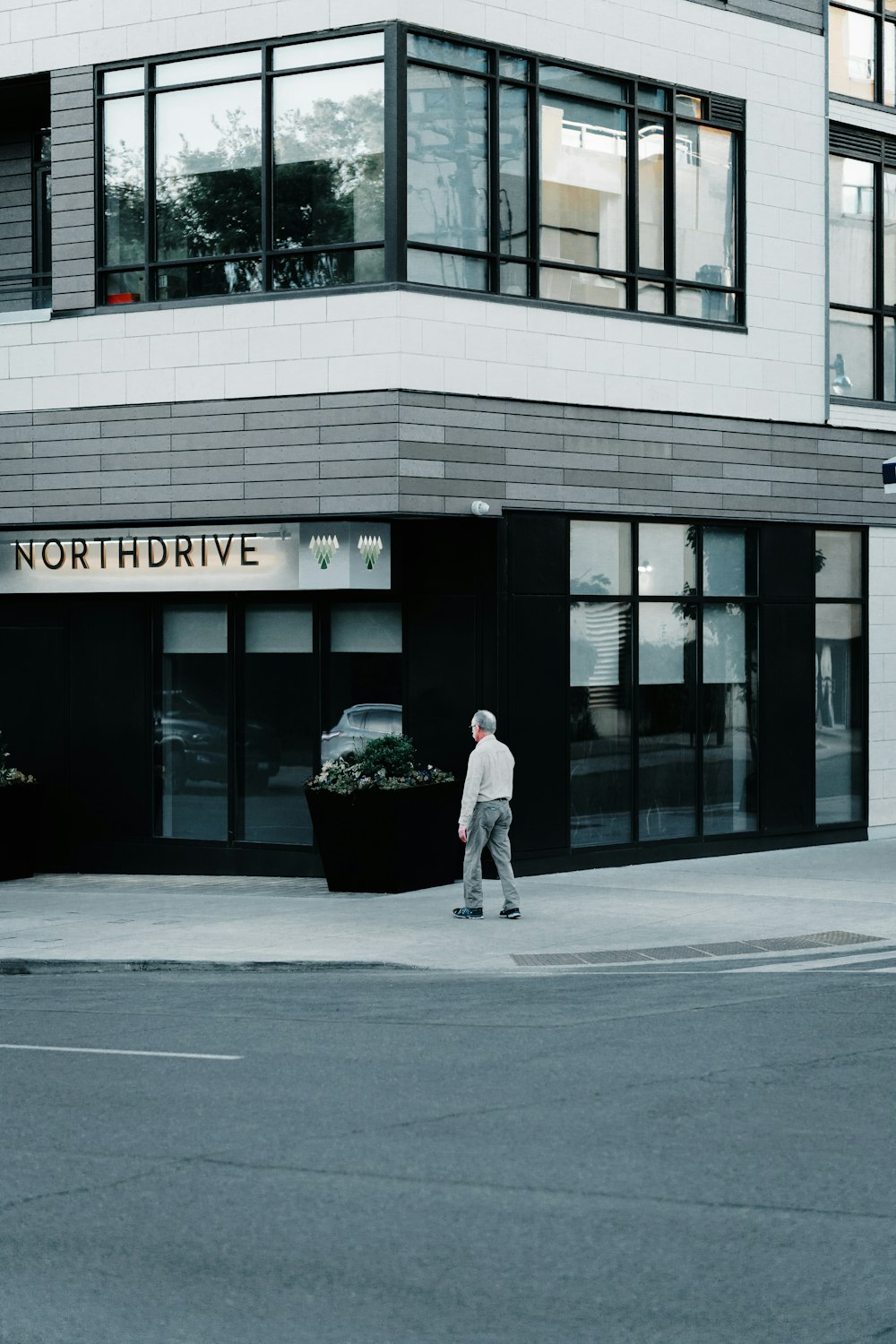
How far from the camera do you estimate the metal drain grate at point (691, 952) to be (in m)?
12.7

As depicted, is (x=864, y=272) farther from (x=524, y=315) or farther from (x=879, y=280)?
(x=524, y=315)

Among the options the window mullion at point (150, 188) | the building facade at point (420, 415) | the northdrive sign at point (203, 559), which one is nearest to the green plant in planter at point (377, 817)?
the building facade at point (420, 415)

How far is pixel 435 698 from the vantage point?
17297mm

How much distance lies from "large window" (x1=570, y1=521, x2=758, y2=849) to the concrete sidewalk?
76cm

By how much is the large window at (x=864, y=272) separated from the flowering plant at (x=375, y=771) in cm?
745

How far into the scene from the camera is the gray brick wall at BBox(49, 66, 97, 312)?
57.9 feet

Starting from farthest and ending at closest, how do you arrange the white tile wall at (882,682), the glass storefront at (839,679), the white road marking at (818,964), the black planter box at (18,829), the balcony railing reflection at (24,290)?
1. the white tile wall at (882,682)
2. the glass storefront at (839,679)
3. the balcony railing reflection at (24,290)
4. the black planter box at (18,829)
5. the white road marking at (818,964)

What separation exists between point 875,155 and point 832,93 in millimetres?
1005

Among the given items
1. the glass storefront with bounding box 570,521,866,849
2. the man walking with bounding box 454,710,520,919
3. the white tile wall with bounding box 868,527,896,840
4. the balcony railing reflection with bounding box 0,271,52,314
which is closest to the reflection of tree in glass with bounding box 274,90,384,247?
the balcony railing reflection with bounding box 0,271,52,314

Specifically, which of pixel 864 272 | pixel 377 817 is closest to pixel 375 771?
pixel 377 817

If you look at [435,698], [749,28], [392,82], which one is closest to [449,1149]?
[435,698]

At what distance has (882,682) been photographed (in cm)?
2083

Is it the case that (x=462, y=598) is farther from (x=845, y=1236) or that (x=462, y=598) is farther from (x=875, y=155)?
(x=845, y=1236)

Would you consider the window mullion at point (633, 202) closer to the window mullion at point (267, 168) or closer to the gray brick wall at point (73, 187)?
the window mullion at point (267, 168)
